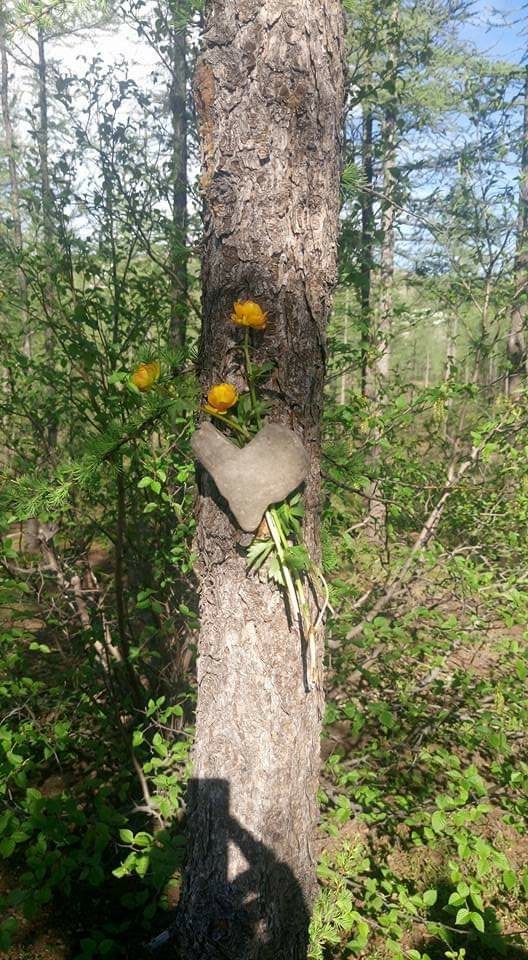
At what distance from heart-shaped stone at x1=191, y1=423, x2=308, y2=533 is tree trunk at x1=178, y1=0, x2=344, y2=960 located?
11cm

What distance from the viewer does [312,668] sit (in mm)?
1452

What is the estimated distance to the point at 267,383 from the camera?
1342 mm

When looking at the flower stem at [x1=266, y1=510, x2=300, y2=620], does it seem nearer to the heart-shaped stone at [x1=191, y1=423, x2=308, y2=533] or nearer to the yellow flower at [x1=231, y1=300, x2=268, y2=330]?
the heart-shaped stone at [x1=191, y1=423, x2=308, y2=533]

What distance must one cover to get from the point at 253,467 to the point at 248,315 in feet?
1.17

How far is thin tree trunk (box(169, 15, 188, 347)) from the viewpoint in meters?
2.77

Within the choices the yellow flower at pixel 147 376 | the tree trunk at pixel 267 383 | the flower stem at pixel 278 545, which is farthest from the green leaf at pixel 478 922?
the yellow flower at pixel 147 376

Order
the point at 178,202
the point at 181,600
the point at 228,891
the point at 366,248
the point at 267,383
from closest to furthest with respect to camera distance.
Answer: the point at 267,383 < the point at 228,891 < the point at 181,600 < the point at 366,248 < the point at 178,202

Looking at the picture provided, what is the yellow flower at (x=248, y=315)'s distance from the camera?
4.02ft

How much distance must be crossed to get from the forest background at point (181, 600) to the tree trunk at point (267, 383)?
0.78 feet

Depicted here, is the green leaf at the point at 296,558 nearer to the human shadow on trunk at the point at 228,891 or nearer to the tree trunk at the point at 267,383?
the tree trunk at the point at 267,383

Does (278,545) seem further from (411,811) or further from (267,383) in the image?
(411,811)

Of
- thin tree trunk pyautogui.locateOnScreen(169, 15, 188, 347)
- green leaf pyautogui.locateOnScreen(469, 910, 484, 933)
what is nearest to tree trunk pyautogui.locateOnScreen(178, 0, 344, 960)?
green leaf pyautogui.locateOnScreen(469, 910, 484, 933)

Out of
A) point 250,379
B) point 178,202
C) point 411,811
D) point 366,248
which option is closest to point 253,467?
point 250,379

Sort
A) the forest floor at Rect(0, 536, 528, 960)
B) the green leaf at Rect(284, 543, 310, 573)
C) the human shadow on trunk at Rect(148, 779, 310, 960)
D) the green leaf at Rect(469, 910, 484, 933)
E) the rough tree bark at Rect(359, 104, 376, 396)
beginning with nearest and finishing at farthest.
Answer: the green leaf at Rect(284, 543, 310, 573)
the green leaf at Rect(469, 910, 484, 933)
the human shadow on trunk at Rect(148, 779, 310, 960)
the forest floor at Rect(0, 536, 528, 960)
the rough tree bark at Rect(359, 104, 376, 396)
